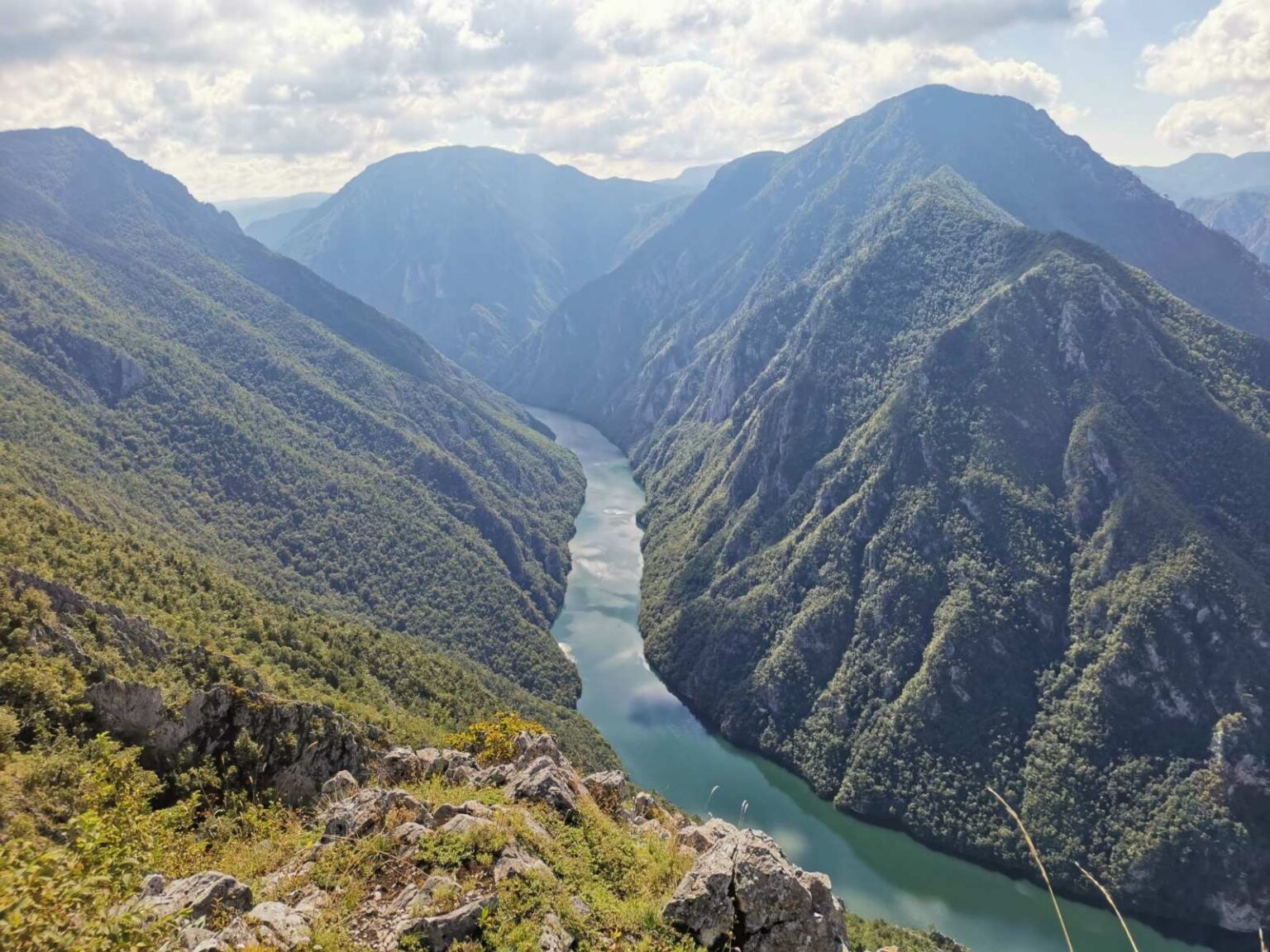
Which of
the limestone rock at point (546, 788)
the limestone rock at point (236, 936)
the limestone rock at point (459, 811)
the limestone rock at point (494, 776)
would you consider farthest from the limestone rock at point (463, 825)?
the limestone rock at point (494, 776)

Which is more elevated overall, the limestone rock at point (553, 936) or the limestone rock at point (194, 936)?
the limestone rock at point (194, 936)

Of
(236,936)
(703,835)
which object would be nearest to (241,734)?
(236,936)

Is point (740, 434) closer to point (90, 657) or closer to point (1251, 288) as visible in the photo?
point (1251, 288)

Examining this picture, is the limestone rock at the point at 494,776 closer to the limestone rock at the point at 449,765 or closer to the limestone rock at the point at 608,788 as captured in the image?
the limestone rock at the point at 449,765

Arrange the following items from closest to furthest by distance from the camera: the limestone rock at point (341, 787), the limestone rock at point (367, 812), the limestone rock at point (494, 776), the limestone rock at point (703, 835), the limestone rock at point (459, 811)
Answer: the limestone rock at point (367, 812) → the limestone rock at point (459, 811) → the limestone rock at point (703, 835) → the limestone rock at point (494, 776) → the limestone rock at point (341, 787)

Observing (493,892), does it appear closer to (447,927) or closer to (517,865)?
(517,865)

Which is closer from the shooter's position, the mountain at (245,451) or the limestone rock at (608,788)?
the limestone rock at (608,788)
